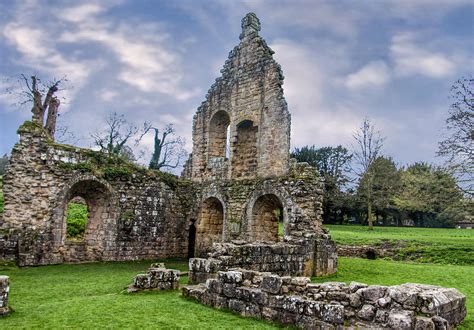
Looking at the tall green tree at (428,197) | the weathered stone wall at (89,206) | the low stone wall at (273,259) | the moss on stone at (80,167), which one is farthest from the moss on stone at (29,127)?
the tall green tree at (428,197)

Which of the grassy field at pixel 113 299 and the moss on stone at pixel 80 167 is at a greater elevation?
the moss on stone at pixel 80 167

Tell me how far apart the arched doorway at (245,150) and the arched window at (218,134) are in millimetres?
1498

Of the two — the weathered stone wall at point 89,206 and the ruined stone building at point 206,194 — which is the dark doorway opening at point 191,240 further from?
the weathered stone wall at point 89,206

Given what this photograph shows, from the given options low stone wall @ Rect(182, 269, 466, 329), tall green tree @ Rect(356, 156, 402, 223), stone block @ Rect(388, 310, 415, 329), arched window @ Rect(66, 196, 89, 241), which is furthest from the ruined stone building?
tall green tree @ Rect(356, 156, 402, 223)

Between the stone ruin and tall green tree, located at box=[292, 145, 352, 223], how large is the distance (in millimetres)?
21548

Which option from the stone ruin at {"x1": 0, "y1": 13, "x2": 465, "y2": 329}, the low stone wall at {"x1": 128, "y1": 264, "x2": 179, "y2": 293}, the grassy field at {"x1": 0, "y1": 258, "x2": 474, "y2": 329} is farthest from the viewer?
the stone ruin at {"x1": 0, "y1": 13, "x2": 465, "y2": 329}

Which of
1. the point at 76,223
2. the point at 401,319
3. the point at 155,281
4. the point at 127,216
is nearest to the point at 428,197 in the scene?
the point at 127,216

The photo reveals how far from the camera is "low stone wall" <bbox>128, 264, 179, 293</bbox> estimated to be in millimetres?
9234

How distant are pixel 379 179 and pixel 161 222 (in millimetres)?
28039

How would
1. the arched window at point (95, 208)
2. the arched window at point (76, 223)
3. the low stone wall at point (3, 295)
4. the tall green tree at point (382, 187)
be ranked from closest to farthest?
the low stone wall at point (3, 295) < the arched window at point (95, 208) < the arched window at point (76, 223) < the tall green tree at point (382, 187)

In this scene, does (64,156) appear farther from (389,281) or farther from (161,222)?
(389,281)

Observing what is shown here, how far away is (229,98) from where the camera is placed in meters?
20.0

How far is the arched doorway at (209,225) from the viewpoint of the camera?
61.2ft

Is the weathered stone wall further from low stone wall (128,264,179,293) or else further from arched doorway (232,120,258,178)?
low stone wall (128,264,179,293)
